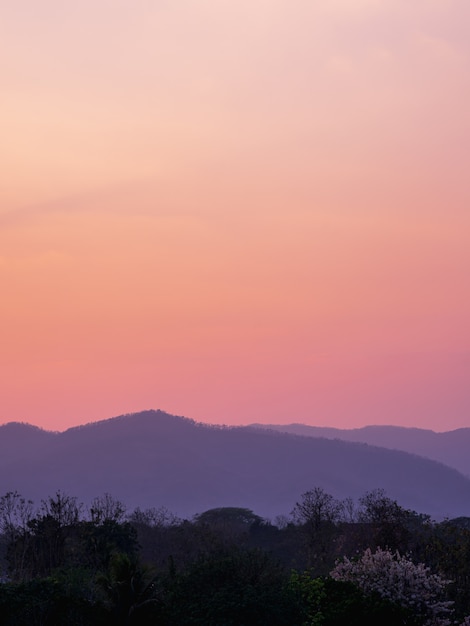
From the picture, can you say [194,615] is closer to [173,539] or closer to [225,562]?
[225,562]

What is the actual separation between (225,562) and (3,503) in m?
29.9

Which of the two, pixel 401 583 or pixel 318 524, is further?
pixel 318 524

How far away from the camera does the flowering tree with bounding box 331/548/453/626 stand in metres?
36.9

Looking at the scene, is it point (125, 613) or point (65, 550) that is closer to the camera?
point (125, 613)

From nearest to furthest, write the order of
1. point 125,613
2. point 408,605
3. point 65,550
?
1. point 125,613
2. point 408,605
3. point 65,550

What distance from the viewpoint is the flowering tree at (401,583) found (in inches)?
1452

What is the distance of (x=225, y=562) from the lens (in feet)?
122

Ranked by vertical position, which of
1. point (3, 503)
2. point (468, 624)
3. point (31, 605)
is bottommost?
point (468, 624)

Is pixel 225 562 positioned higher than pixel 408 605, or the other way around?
pixel 225 562

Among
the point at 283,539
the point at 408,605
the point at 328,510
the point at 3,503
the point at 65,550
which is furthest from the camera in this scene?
the point at 283,539

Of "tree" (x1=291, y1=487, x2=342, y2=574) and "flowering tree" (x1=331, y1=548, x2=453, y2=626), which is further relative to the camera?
"tree" (x1=291, y1=487, x2=342, y2=574)

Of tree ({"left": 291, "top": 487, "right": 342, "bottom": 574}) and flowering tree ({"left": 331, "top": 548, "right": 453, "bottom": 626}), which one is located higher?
tree ({"left": 291, "top": 487, "right": 342, "bottom": 574})

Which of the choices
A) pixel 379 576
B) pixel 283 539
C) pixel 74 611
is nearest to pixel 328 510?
pixel 283 539

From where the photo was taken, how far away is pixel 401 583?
3753cm
